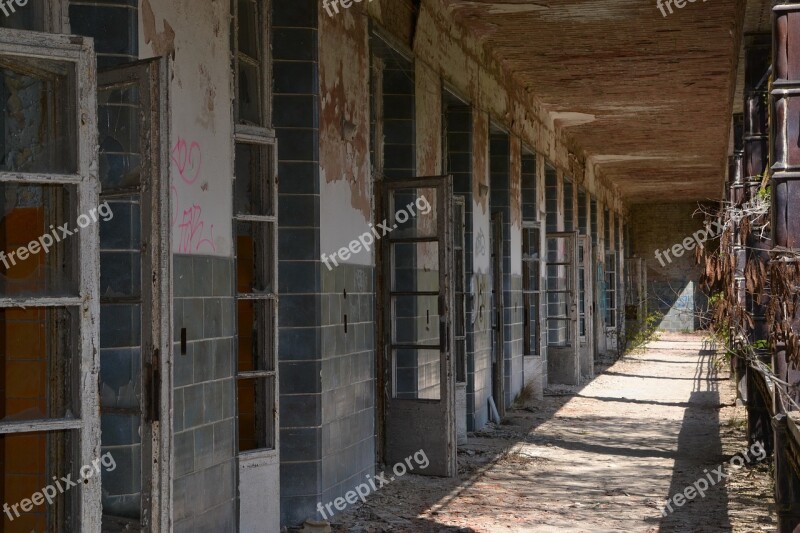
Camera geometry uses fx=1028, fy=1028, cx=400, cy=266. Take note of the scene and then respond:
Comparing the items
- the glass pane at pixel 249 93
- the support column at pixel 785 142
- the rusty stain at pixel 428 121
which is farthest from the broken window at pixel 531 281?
the support column at pixel 785 142

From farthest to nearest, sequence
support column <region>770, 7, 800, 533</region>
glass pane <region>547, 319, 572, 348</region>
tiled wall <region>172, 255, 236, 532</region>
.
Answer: glass pane <region>547, 319, 572, 348</region> → support column <region>770, 7, 800, 533</region> → tiled wall <region>172, 255, 236, 532</region>

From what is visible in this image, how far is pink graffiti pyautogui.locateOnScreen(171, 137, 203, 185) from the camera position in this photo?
14.8 ft

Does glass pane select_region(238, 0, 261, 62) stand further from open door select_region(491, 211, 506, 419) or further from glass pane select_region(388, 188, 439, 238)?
open door select_region(491, 211, 506, 419)

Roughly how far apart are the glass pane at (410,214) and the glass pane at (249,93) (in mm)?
1894

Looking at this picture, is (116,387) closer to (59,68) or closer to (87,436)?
(87,436)

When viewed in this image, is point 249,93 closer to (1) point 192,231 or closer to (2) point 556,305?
(1) point 192,231

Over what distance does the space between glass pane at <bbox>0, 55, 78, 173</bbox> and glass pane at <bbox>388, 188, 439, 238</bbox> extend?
3839 mm

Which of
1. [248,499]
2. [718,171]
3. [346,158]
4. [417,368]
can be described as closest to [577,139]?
[718,171]

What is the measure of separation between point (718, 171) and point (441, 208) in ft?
51.9

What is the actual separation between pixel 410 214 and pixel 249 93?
8.39 ft

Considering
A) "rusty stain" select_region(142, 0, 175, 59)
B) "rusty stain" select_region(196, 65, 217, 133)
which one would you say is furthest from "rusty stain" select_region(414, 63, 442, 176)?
"rusty stain" select_region(142, 0, 175, 59)

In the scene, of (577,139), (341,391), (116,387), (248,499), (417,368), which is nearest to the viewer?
(116,387)

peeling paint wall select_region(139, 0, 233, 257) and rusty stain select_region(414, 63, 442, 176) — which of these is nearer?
peeling paint wall select_region(139, 0, 233, 257)

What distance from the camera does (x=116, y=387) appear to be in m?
4.12
